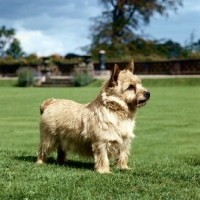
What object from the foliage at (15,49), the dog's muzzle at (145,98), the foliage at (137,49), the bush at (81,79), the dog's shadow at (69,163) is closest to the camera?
the dog's muzzle at (145,98)

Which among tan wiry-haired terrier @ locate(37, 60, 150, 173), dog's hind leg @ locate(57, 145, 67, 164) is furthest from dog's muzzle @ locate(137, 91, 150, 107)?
dog's hind leg @ locate(57, 145, 67, 164)

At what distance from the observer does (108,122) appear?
676cm

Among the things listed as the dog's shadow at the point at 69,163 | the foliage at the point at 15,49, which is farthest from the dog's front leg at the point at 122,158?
the foliage at the point at 15,49

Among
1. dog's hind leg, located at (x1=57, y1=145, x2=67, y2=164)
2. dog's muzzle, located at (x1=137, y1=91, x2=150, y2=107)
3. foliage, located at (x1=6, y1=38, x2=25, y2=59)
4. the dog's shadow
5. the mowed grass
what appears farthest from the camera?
foliage, located at (x1=6, y1=38, x2=25, y2=59)

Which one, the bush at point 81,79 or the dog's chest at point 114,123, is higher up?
the dog's chest at point 114,123

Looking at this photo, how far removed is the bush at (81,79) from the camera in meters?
41.7

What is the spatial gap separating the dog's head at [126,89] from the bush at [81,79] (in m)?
34.9

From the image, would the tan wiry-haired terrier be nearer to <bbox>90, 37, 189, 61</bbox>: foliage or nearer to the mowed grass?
the mowed grass

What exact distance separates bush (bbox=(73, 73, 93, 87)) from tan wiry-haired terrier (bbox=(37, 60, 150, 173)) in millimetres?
34450

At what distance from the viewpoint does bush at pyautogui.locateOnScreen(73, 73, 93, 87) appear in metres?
41.7

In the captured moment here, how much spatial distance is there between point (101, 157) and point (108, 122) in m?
0.48

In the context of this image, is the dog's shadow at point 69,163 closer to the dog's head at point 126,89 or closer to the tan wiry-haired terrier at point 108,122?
the tan wiry-haired terrier at point 108,122

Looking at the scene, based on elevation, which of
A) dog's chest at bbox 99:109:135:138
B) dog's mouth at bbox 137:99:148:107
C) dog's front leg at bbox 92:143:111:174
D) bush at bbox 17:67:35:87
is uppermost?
dog's mouth at bbox 137:99:148:107

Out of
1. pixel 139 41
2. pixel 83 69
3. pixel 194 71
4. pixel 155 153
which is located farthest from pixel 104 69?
pixel 155 153
